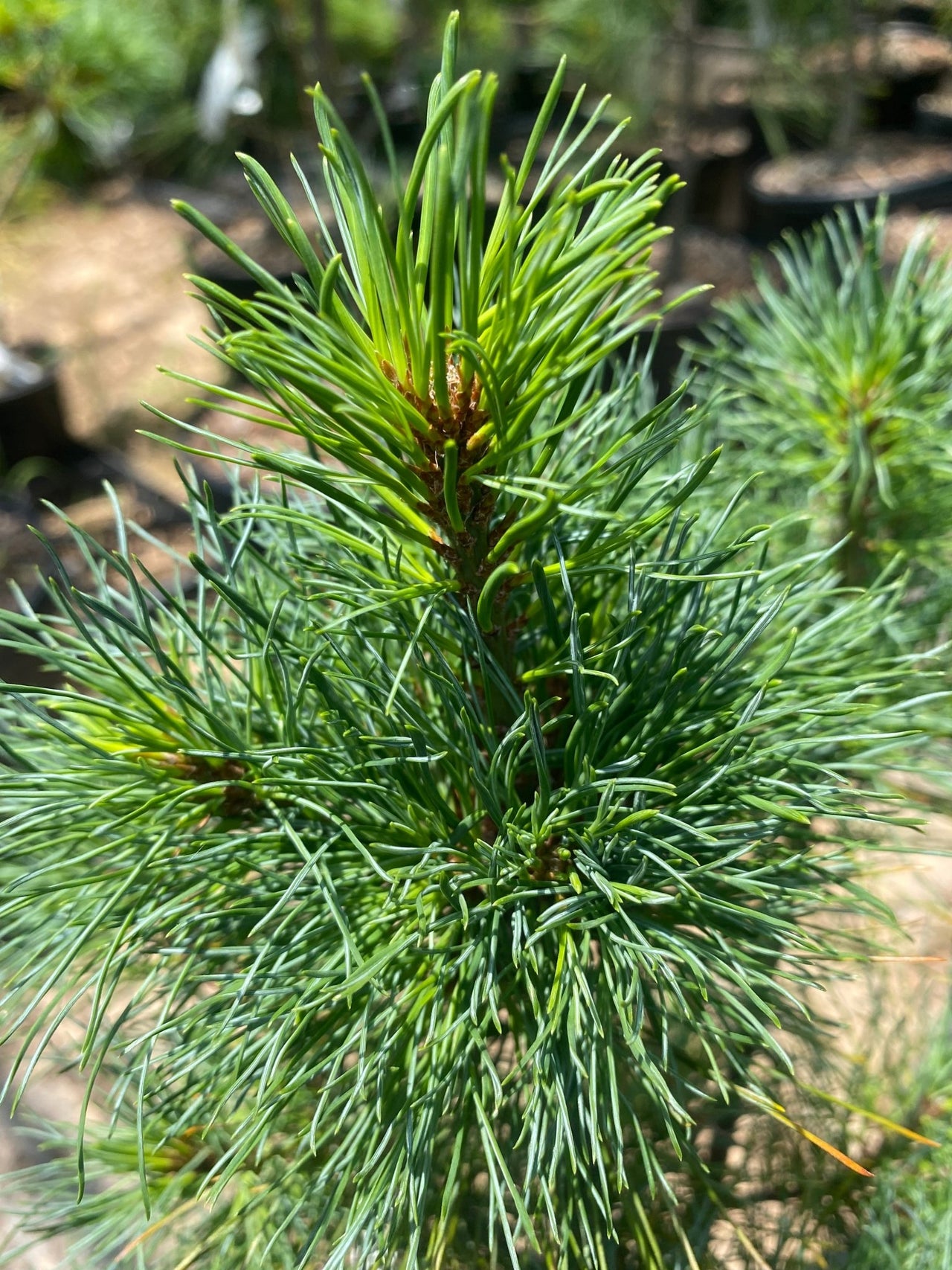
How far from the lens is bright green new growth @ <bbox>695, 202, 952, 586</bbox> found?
1.35 ft

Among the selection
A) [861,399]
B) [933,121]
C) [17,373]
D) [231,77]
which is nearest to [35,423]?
[17,373]

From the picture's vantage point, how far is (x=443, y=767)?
320 mm

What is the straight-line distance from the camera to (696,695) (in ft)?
0.97

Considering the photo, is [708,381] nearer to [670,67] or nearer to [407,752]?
[407,752]

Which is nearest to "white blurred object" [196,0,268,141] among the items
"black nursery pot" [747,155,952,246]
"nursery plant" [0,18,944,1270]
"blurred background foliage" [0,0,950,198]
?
"blurred background foliage" [0,0,950,198]

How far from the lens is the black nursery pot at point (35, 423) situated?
1.67m

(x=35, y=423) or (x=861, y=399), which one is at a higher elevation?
(x=35, y=423)

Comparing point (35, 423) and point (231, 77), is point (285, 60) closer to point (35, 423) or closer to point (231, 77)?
point (231, 77)

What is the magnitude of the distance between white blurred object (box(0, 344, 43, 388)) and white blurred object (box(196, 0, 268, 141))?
1.58ft

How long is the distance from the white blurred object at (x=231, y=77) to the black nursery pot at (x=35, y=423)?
49 cm

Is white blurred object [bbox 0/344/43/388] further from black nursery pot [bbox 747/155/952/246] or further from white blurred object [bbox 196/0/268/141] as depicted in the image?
black nursery pot [bbox 747/155/952/246]

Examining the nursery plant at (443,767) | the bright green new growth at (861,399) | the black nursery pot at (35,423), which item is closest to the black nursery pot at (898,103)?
the black nursery pot at (35,423)

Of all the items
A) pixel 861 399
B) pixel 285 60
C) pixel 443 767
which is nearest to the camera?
pixel 443 767

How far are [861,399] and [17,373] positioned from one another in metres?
1.61
